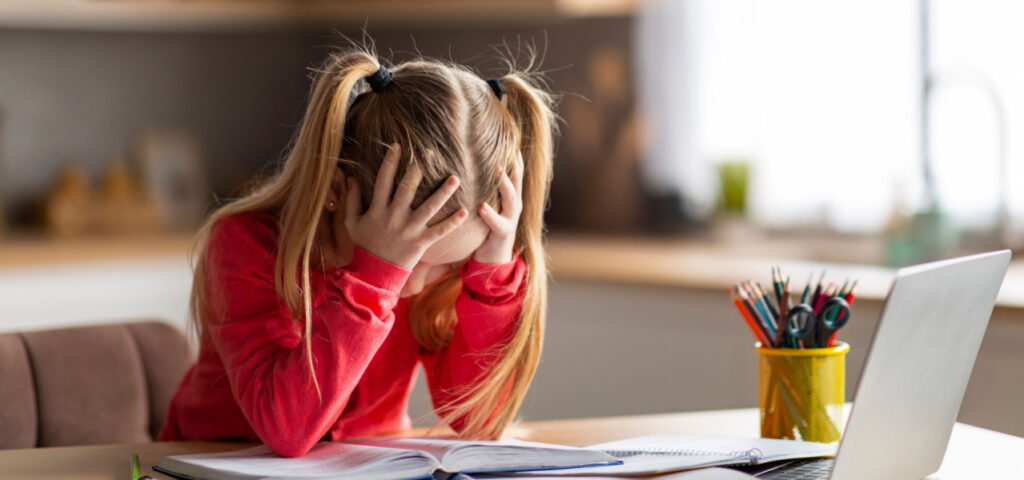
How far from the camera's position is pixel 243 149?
332cm

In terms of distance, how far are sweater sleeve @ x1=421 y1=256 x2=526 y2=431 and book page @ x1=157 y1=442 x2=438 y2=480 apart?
0.65 ft

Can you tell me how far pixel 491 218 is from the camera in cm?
109

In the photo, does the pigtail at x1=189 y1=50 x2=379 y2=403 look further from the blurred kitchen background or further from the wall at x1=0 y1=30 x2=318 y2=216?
the wall at x1=0 y1=30 x2=318 y2=216

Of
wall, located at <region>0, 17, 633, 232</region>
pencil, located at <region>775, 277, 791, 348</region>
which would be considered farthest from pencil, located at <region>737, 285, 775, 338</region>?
wall, located at <region>0, 17, 633, 232</region>

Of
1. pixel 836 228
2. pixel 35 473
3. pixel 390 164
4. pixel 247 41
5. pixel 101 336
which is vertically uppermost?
pixel 247 41

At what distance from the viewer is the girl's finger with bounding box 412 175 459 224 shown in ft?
3.36

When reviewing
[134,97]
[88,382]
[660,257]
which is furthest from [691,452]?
[134,97]

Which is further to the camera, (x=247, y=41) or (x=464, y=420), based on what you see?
(x=247, y=41)

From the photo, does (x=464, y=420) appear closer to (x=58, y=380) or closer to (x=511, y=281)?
(x=511, y=281)

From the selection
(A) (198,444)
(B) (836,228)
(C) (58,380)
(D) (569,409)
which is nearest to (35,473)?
(A) (198,444)

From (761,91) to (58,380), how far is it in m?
1.78

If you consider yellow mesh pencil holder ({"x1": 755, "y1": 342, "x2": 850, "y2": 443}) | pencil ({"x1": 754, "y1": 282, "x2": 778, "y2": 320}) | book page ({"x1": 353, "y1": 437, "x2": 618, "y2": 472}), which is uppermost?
pencil ({"x1": 754, "y1": 282, "x2": 778, "y2": 320})

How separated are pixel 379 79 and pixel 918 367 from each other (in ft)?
1.81

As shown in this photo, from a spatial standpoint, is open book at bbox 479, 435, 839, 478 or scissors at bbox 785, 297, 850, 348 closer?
open book at bbox 479, 435, 839, 478
